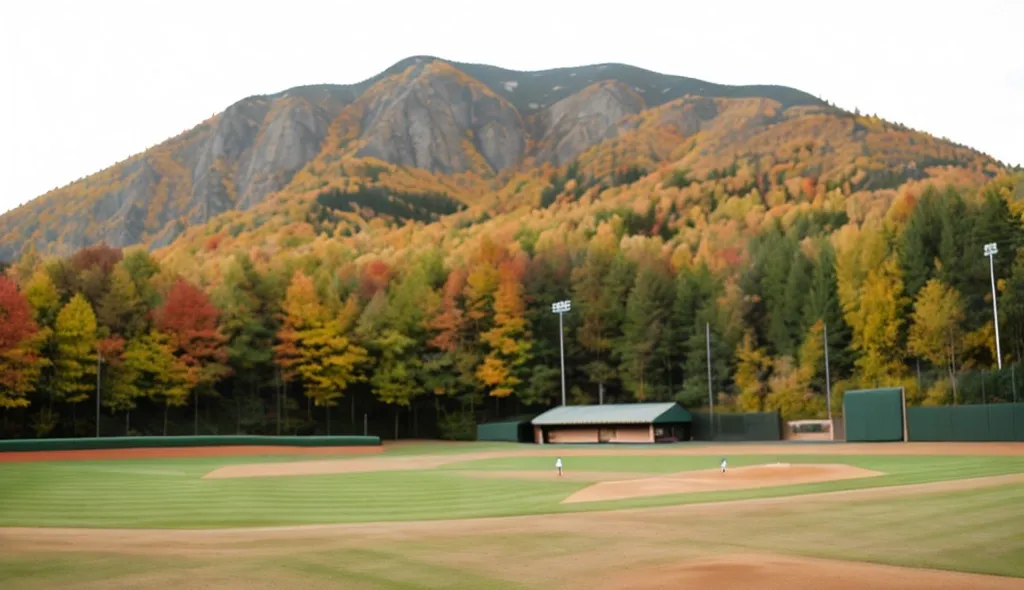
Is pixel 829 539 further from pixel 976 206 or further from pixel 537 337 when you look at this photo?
pixel 537 337

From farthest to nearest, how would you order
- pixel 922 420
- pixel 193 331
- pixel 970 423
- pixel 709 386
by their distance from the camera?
pixel 709 386 → pixel 193 331 → pixel 922 420 → pixel 970 423

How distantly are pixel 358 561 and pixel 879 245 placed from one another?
66194mm

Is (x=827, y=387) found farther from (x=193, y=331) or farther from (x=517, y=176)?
(x=517, y=176)

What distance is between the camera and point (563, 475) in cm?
3719

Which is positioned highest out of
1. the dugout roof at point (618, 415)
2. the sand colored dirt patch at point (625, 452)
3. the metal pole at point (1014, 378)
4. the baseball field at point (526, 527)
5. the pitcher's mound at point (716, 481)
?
the metal pole at point (1014, 378)

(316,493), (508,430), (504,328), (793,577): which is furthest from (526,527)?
(504,328)

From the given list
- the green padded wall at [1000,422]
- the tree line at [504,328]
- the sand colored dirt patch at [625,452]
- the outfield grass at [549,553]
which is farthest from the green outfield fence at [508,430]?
the outfield grass at [549,553]

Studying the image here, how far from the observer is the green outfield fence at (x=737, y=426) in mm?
65812

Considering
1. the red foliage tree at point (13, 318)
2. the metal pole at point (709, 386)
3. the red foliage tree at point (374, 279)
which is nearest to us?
the red foliage tree at point (13, 318)

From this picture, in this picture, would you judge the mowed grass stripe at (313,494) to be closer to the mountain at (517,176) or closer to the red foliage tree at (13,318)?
the red foliage tree at (13,318)

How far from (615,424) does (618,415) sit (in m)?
0.72

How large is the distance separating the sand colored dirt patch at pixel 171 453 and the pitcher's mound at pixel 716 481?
108ft

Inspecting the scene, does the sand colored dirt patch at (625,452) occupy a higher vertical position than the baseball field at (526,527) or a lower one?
lower

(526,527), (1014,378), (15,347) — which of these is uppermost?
(15,347)
